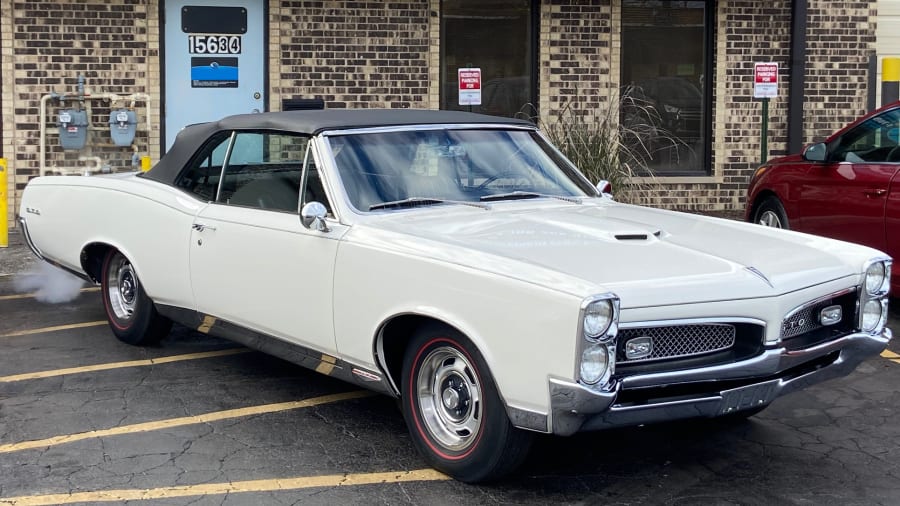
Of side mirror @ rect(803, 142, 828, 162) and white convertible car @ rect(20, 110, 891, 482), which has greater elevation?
side mirror @ rect(803, 142, 828, 162)

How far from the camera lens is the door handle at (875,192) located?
7934mm

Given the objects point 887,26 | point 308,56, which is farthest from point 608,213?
point 887,26

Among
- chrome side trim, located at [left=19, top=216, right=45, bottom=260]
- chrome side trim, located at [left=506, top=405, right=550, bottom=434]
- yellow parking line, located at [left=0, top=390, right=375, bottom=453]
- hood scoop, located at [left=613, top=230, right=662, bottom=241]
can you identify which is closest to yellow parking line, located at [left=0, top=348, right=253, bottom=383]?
yellow parking line, located at [left=0, top=390, right=375, bottom=453]

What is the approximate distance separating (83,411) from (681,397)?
304 centimetres

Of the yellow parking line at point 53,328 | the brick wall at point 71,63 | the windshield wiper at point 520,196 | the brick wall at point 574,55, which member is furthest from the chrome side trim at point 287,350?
the brick wall at point 574,55

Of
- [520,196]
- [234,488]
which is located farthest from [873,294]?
[234,488]

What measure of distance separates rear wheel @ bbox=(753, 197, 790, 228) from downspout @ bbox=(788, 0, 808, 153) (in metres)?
4.86

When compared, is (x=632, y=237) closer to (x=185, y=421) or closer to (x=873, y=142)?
(x=185, y=421)

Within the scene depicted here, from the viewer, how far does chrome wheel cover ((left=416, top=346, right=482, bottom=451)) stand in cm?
451

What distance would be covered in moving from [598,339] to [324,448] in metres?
1.65

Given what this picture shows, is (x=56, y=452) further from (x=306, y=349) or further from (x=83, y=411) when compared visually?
(x=306, y=349)

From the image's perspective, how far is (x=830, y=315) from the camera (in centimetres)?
472

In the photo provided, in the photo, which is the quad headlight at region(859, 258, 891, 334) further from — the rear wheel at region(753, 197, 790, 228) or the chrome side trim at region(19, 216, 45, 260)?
the chrome side trim at region(19, 216, 45, 260)

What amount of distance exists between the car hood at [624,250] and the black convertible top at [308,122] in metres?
0.65
